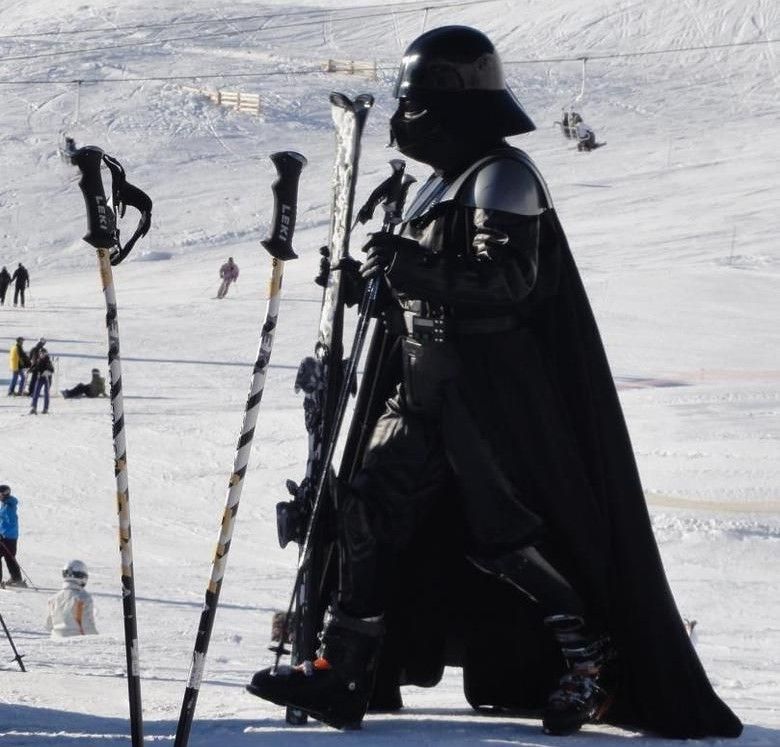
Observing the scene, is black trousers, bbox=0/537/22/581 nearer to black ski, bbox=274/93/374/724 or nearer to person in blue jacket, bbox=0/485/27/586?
person in blue jacket, bbox=0/485/27/586

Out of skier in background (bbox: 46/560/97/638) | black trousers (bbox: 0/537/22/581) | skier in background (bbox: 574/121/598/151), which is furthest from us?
skier in background (bbox: 574/121/598/151)

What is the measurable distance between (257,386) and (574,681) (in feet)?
4.07

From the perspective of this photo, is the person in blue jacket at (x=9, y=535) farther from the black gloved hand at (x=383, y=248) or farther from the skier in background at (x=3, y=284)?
the skier in background at (x=3, y=284)

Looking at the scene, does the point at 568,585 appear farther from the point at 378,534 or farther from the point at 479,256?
the point at 479,256

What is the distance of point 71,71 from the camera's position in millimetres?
62094

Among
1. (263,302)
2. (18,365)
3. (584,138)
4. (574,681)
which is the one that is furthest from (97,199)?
(584,138)

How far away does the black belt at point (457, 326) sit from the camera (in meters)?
4.39

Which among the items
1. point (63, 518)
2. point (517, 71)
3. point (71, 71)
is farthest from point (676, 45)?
point (63, 518)

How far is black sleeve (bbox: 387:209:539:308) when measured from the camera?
4223 mm

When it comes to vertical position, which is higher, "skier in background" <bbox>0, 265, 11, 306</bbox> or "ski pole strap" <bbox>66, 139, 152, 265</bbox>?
"ski pole strap" <bbox>66, 139, 152, 265</bbox>

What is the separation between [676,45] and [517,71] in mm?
7108

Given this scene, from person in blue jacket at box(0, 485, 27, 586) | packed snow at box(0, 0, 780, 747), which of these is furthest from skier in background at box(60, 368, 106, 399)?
person in blue jacket at box(0, 485, 27, 586)

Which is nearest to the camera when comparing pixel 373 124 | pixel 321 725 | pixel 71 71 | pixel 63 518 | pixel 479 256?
pixel 479 256

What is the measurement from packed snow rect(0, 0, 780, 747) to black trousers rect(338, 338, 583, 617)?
0.41 meters
